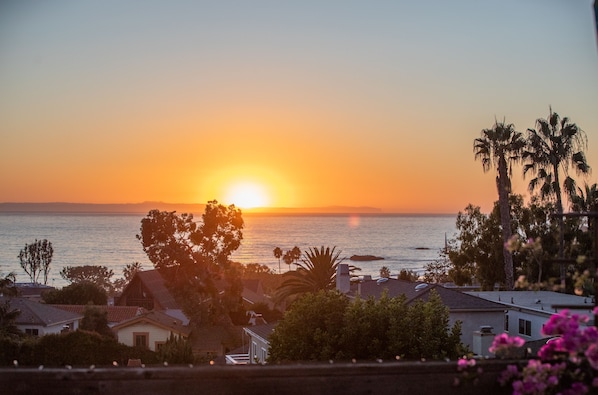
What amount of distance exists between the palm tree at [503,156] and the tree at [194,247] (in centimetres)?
2651

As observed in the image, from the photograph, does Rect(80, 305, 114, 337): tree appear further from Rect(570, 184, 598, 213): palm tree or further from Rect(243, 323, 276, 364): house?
Rect(570, 184, 598, 213): palm tree

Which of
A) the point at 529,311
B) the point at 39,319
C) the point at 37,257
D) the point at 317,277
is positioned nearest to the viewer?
the point at 529,311

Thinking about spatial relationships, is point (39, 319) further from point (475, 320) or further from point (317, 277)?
point (475, 320)

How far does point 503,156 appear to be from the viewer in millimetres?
43781

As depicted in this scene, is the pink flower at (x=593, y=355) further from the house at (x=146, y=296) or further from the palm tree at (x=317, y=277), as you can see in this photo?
the house at (x=146, y=296)

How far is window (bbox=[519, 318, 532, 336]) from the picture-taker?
91.8ft

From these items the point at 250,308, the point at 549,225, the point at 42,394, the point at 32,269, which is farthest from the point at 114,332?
the point at 32,269

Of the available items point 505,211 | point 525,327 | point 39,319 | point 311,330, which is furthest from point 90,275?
point 311,330

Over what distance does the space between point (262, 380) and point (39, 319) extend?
39.1 m

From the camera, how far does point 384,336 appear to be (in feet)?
65.0

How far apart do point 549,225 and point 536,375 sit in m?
45.9

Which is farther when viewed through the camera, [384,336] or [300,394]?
[384,336]

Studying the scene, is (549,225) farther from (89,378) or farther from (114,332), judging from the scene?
(89,378)

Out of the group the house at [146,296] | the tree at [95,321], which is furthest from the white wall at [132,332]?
the house at [146,296]
